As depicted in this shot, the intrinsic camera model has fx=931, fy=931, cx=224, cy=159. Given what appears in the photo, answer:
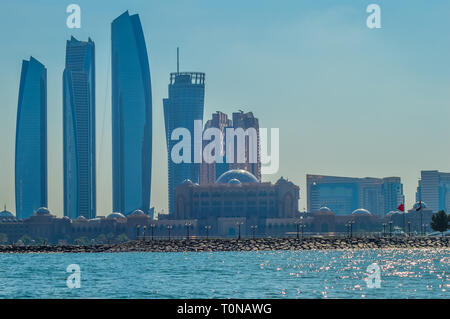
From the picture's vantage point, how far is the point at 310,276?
84.0 metres

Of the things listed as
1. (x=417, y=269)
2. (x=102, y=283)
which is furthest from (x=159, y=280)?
(x=417, y=269)

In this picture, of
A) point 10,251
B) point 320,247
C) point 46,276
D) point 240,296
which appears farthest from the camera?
point 10,251

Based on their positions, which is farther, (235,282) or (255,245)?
(255,245)

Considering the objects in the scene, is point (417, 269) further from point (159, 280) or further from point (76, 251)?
point (76, 251)

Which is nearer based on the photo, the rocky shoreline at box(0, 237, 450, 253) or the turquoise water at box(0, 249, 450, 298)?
the turquoise water at box(0, 249, 450, 298)

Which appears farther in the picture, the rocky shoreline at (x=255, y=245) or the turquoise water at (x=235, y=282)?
the rocky shoreline at (x=255, y=245)
